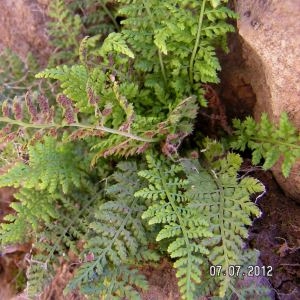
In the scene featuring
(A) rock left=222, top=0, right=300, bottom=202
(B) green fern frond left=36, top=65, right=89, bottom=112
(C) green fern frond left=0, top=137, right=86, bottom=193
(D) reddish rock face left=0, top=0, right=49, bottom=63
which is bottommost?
(C) green fern frond left=0, top=137, right=86, bottom=193

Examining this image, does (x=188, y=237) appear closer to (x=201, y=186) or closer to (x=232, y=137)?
(x=201, y=186)

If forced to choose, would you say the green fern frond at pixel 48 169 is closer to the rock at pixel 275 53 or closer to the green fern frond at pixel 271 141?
the green fern frond at pixel 271 141

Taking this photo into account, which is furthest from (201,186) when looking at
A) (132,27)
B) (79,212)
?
(132,27)

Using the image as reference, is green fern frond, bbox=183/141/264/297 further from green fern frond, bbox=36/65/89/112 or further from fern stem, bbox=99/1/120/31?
fern stem, bbox=99/1/120/31

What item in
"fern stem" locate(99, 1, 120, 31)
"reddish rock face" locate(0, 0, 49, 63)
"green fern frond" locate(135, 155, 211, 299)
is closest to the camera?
"green fern frond" locate(135, 155, 211, 299)

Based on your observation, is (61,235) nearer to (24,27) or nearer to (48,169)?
(48,169)

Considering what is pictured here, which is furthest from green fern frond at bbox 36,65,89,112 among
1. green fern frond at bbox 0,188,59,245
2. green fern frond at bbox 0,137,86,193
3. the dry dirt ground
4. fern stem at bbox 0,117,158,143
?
the dry dirt ground
